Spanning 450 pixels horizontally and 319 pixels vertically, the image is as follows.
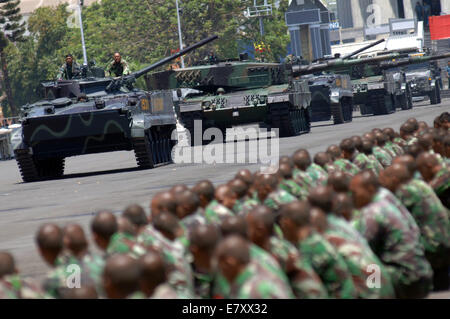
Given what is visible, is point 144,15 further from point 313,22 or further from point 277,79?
point 277,79

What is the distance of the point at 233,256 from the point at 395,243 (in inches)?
119

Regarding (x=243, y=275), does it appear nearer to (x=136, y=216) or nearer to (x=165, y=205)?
(x=136, y=216)

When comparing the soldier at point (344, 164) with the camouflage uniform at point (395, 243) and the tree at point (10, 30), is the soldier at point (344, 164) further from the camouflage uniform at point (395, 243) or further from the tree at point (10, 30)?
the tree at point (10, 30)

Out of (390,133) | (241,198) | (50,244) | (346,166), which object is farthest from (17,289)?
(390,133)

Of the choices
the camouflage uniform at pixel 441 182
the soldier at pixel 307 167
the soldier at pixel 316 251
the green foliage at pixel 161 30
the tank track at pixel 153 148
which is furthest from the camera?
the green foliage at pixel 161 30

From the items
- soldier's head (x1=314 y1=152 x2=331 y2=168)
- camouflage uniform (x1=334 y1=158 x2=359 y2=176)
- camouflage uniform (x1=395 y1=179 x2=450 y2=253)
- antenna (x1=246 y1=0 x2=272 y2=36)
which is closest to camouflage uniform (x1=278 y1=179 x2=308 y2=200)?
camouflage uniform (x1=395 y1=179 x2=450 y2=253)

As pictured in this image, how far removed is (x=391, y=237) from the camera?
833 centimetres

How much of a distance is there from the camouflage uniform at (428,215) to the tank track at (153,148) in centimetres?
1665

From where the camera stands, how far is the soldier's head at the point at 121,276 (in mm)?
5664

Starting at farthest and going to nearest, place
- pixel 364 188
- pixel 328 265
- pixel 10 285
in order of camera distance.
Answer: pixel 364 188 → pixel 328 265 → pixel 10 285

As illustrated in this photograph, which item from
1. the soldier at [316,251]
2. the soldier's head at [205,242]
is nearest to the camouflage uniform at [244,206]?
the soldier at [316,251]

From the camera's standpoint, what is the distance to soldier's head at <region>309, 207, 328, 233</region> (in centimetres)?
690

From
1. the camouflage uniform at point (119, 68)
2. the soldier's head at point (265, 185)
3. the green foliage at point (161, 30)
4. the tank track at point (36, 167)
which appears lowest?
the tank track at point (36, 167)
